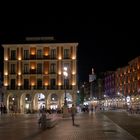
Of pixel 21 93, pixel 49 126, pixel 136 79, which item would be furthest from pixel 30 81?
pixel 49 126

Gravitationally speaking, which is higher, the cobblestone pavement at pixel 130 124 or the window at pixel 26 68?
the window at pixel 26 68

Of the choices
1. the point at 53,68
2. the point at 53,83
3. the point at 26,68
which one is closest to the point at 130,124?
the point at 53,83

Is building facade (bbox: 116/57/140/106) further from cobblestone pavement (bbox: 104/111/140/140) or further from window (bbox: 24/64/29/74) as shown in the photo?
cobblestone pavement (bbox: 104/111/140/140)

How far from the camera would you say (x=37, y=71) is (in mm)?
109812

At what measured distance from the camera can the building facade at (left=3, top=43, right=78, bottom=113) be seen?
354 feet

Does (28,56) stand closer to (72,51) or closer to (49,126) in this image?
(72,51)

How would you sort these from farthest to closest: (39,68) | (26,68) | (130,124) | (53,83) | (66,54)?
1. (26,68)
2. (39,68)
3. (66,54)
4. (53,83)
5. (130,124)

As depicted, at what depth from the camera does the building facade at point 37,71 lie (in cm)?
10794

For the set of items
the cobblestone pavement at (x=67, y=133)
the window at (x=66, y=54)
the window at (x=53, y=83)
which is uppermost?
the window at (x=66, y=54)

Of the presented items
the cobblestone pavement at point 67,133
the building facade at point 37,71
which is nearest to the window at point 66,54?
the building facade at point 37,71

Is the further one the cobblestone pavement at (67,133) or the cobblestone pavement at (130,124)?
the cobblestone pavement at (130,124)

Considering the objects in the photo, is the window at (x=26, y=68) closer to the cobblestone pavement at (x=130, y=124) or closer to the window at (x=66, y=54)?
the window at (x=66, y=54)

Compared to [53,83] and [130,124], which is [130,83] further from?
[130,124]

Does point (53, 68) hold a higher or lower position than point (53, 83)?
higher
